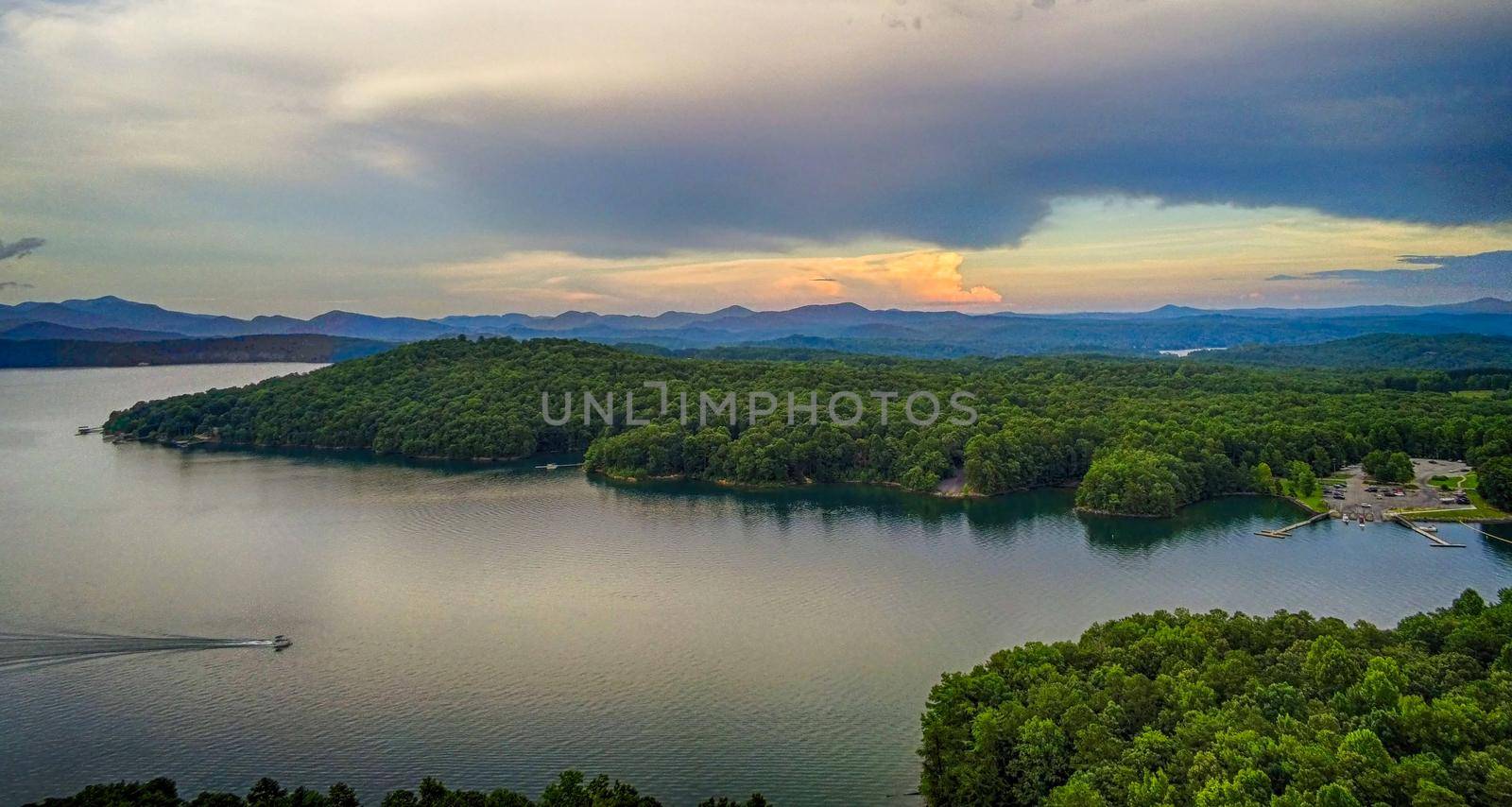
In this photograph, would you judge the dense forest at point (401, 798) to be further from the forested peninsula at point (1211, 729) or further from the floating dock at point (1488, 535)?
the floating dock at point (1488, 535)

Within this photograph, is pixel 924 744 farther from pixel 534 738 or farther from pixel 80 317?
pixel 80 317

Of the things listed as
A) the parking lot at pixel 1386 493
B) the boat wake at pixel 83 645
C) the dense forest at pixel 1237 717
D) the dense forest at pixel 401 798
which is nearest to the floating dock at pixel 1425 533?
the parking lot at pixel 1386 493

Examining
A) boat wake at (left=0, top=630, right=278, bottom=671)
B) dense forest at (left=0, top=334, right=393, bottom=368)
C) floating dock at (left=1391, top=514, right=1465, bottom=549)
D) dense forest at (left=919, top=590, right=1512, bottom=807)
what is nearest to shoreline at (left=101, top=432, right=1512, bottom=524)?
floating dock at (left=1391, top=514, right=1465, bottom=549)

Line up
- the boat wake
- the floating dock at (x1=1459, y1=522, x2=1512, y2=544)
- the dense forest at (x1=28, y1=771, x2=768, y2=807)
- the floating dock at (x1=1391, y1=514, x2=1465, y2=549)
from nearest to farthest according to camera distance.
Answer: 1. the dense forest at (x1=28, y1=771, x2=768, y2=807)
2. the boat wake
3. the floating dock at (x1=1391, y1=514, x2=1465, y2=549)
4. the floating dock at (x1=1459, y1=522, x2=1512, y2=544)

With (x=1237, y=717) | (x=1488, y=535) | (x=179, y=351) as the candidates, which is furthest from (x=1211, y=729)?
(x=179, y=351)

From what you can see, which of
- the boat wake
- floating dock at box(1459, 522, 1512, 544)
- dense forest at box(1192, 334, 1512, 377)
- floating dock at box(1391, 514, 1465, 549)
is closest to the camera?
the boat wake

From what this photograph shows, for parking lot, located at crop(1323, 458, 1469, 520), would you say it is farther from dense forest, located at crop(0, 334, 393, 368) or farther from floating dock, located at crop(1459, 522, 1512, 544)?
dense forest, located at crop(0, 334, 393, 368)
